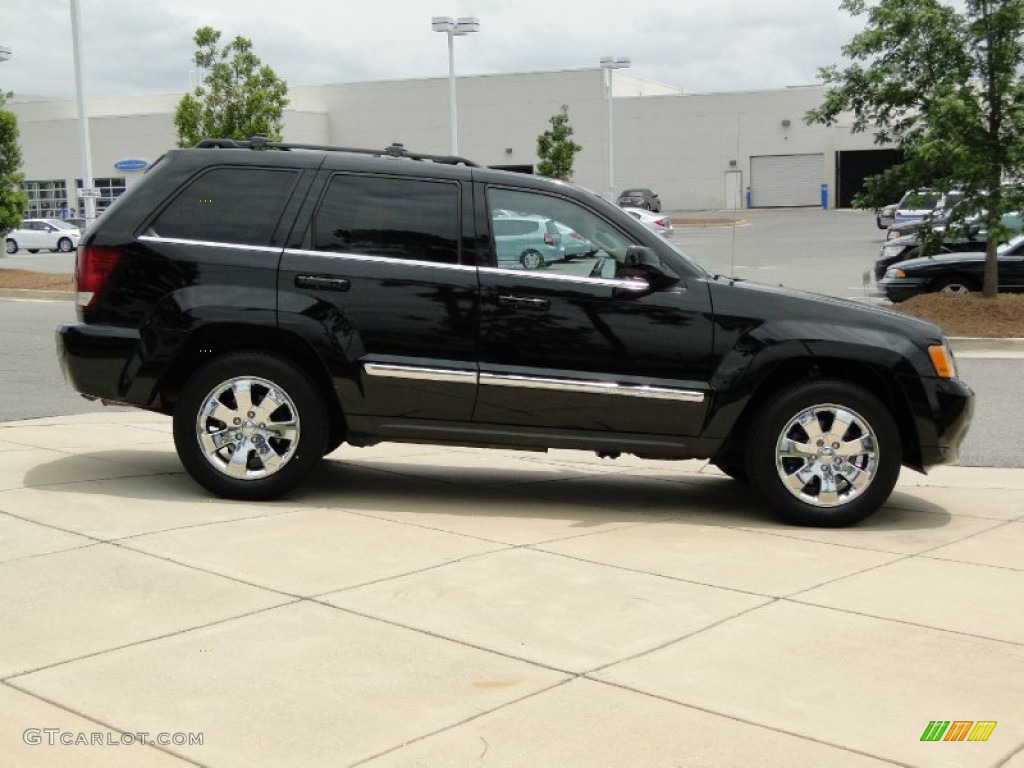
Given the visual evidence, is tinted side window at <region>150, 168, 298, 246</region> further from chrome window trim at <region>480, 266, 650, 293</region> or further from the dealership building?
the dealership building

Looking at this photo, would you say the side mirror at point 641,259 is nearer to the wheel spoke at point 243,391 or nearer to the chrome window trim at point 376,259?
the chrome window trim at point 376,259

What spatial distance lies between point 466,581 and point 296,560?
32.6 inches

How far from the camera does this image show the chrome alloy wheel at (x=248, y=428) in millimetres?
7250

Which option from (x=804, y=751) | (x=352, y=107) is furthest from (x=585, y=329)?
(x=352, y=107)

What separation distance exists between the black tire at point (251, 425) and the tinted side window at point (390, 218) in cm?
77

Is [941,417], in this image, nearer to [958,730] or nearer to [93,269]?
[958,730]

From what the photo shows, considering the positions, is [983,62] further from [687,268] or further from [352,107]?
[352,107]

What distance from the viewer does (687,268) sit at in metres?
7.32

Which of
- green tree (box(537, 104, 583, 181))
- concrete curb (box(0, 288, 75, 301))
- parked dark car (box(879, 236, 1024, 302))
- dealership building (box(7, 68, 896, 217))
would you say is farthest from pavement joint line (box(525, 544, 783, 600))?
dealership building (box(7, 68, 896, 217))

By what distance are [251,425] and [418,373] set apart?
956 millimetres

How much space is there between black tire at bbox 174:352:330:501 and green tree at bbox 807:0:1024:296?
13.1m

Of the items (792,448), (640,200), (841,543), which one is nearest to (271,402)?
(792,448)

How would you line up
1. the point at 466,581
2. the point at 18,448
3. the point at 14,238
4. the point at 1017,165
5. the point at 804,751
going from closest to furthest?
the point at 804,751
the point at 466,581
the point at 18,448
the point at 1017,165
the point at 14,238

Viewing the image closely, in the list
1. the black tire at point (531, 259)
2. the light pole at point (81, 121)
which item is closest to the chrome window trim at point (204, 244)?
the black tire at point (531, 259)
